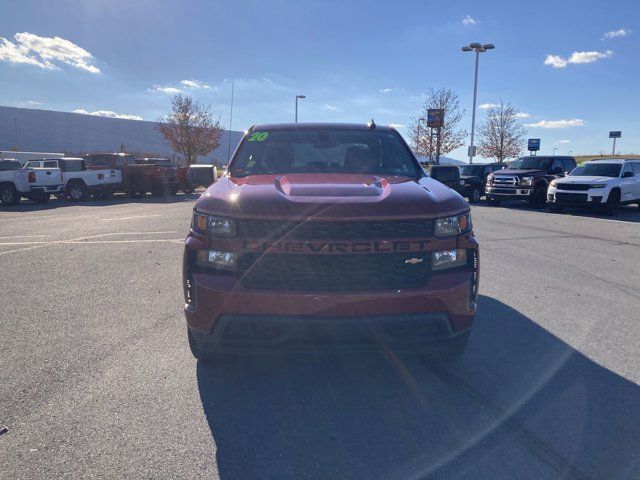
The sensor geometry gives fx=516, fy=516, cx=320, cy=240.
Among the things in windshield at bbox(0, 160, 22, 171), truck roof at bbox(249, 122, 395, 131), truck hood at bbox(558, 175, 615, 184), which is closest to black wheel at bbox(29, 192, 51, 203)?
windshield at bbox(0, 160, 22, 171)

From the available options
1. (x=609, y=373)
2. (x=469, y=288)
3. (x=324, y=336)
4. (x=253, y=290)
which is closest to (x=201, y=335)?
(x=253, y=290)

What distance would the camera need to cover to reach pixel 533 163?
21297 mm

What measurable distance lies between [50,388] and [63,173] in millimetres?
20562

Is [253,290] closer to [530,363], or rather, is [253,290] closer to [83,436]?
[83,436]

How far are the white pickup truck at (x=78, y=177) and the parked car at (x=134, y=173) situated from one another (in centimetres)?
95

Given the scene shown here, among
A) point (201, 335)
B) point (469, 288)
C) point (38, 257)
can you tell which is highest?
point (469, 288)

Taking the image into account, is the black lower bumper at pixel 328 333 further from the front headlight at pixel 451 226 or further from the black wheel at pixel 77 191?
the black wheel at pixel 77 191

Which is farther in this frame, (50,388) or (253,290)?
(50,388)

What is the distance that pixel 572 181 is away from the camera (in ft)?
56.3

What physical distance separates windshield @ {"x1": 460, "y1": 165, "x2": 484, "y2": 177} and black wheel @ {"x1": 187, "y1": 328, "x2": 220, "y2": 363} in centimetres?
2290

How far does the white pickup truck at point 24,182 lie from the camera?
1997 centimetres

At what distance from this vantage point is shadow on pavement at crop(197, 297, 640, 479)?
2.61 meters

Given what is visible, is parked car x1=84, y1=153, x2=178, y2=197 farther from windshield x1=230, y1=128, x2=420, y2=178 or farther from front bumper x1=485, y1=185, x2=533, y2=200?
→ windshield x1=230, y1=128, x2=420, y2=178

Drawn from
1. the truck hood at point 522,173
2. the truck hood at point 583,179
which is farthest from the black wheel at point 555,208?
the truck hood at point 522,173
